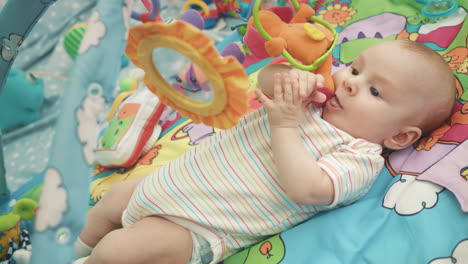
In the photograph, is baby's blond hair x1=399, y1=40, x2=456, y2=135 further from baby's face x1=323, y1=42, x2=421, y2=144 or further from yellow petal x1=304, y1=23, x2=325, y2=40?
yellow petal x1=304, y1=23, x2=325, y2=40

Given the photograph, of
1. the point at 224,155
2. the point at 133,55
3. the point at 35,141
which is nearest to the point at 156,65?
the point at 133,55

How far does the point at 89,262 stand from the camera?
787 millimetres

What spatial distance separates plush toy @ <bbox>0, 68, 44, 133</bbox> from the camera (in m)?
1.34

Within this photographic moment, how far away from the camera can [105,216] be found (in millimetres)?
906

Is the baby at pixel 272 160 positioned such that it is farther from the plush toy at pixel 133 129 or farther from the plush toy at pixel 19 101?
the plush toy at pixel 19 101

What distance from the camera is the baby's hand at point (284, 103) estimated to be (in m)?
0.71

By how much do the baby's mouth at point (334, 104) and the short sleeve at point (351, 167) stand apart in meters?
0.07

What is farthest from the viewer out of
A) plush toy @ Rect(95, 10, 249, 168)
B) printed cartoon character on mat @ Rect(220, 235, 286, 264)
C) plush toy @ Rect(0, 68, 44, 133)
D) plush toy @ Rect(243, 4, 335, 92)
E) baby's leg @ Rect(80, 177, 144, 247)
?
plush toy @ Rect(0, 68, 44, 133)

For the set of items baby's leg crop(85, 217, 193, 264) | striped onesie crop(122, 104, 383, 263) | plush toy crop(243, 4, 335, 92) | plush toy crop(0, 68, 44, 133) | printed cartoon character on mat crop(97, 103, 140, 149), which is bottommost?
plush toy crop(0, 68, 44, 133)

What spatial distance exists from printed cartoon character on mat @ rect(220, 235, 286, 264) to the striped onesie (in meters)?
0.02

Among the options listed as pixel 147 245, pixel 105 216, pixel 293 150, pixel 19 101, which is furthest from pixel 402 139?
pixel 19 101

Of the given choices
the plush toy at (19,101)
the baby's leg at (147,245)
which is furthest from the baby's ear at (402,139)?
the plush toy at (19,101)

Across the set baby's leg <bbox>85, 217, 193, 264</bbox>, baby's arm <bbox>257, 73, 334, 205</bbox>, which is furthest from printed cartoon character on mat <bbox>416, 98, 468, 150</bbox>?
baby's leg <bbox>85, 217, 193, 264</bbox>

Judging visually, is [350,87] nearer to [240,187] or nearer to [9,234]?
[240,187]
